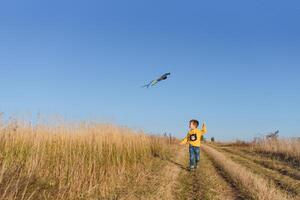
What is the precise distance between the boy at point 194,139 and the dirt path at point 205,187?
1592 mm

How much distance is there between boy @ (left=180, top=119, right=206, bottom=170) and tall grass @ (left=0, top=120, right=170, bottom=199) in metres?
2.02

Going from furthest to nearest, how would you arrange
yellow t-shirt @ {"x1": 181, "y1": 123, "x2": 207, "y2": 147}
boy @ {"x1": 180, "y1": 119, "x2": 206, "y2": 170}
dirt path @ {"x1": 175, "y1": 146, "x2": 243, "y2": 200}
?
yellow t-shirt @ {"x1": 181, "y1": 123, "x2": 207, "y2": 147} < boy @ {"x1": 180, "y1": 119, "x2": 206, "y2": 170} < dirt path @ {"x1": 175, "y1": 146, "x2": 243, "y2": 200}

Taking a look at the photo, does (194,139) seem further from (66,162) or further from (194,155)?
(66,162)

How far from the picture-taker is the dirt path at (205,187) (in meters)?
6.83

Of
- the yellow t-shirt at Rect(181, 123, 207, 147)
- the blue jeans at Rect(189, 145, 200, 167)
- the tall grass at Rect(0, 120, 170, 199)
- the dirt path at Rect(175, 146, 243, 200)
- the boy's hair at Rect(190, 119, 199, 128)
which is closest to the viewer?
the tall grass at Rect(0, 120, 170, 199)

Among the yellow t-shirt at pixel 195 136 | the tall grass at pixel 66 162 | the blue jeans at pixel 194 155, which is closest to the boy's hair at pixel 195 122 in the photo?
the yellow t-shirt at pixel 195 136

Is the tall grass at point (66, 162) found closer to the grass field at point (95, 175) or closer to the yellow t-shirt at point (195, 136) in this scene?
the grass field at point (95, 175)

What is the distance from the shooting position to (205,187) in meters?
7.83

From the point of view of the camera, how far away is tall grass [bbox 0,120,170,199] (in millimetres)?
5551

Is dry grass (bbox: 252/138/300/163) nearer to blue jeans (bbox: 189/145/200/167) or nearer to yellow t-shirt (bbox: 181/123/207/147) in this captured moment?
yellow t-shirt (bbox: 181/123/207/147)

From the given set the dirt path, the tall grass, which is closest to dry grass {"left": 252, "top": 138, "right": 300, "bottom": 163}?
the dirt path

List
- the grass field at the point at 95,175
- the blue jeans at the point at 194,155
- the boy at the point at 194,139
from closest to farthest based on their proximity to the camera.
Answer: the grass field at the point at 95,175 → the blue jeans at the point at 194,155 → the boy at the point at 194,139

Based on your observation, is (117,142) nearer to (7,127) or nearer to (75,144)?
(75,144)

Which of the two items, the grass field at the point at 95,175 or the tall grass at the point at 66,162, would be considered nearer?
the tall grass at the point at 66,162
